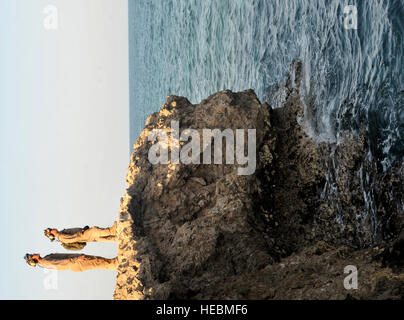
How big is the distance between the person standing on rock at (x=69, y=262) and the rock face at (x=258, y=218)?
2240 millimetres

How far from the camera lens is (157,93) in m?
30.3

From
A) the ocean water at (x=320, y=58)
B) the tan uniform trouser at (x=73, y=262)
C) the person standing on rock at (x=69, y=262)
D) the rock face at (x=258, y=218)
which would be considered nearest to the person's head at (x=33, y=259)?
the person standing on rock at (x=69, y=262)

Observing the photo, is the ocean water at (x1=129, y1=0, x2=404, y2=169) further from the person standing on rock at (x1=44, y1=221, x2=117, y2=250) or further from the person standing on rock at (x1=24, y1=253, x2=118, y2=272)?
the person standing on rock at (x1=24, y1=253, x2=118, y2=272)

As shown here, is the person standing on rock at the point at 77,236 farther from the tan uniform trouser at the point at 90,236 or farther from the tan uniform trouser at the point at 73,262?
the tan uniform trouser at the point at 73,262

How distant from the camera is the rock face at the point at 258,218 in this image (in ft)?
18.8

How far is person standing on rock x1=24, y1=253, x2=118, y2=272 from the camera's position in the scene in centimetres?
984

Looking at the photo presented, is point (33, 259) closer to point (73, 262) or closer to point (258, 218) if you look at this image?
point (73, 262)

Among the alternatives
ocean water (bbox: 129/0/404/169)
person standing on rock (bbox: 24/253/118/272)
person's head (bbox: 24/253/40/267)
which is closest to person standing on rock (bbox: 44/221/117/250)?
person standing on rock (bbox: 24/253/118/272)

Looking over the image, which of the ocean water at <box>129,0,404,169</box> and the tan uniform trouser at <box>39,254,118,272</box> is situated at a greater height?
the ocean water at <box>129,0,404,169</box>

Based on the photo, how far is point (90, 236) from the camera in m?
10.5

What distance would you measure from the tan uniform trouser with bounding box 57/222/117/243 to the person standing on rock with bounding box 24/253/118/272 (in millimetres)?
395

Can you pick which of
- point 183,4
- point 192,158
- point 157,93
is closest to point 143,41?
point 157,93
